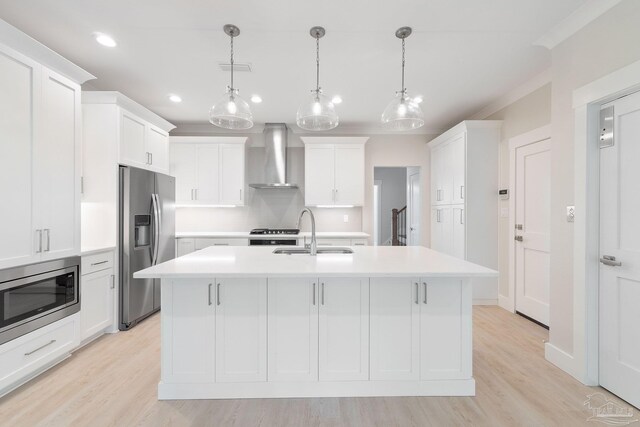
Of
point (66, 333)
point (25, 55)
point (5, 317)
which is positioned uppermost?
point (25, 55)

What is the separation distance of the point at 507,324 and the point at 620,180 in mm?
1977

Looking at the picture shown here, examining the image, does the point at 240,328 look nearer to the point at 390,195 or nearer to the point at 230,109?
the point at 230,109

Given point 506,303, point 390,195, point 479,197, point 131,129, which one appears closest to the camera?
point 131,129

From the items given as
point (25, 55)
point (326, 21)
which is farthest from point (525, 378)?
point (25, 55)

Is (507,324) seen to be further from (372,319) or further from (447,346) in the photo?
(372,319)

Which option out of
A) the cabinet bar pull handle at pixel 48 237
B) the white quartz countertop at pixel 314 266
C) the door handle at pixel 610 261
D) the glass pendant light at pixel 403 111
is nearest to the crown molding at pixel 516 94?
the glass pendant light at pixel 403 111

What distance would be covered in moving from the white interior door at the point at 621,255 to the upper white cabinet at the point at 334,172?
2926 mm

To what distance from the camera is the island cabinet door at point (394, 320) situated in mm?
1957

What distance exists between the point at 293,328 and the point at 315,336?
15cm

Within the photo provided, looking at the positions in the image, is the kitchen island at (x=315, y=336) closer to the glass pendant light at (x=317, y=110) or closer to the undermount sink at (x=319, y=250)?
the undermount sink at (x=319, y=250)

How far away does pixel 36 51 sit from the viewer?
2.11 m

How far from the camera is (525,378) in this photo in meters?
2.22

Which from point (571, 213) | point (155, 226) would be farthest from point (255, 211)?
point (571, 213)

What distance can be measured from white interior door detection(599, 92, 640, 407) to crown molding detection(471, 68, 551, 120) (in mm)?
1352
